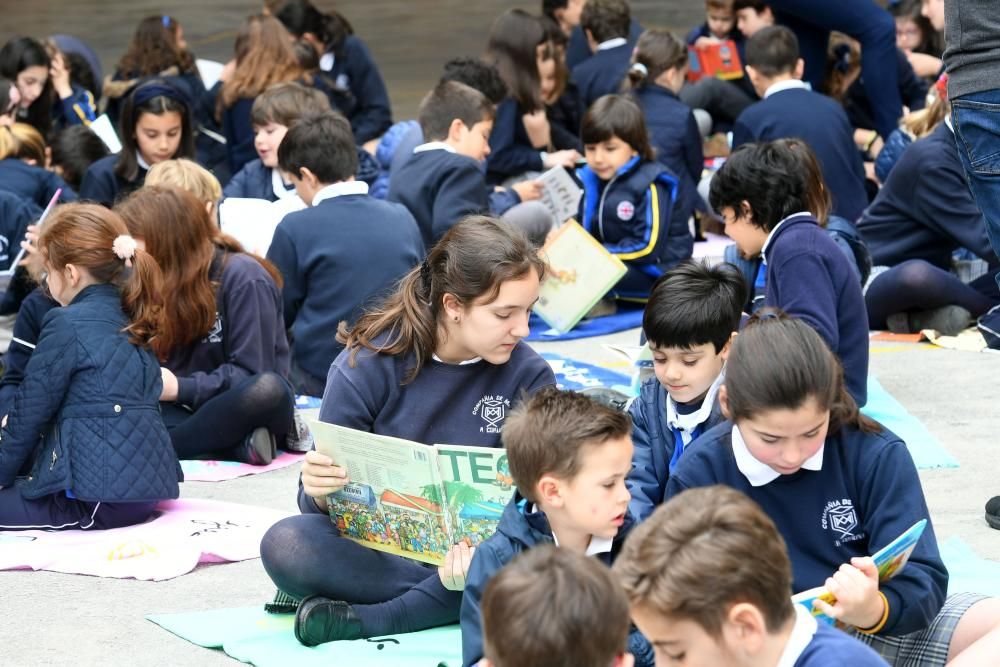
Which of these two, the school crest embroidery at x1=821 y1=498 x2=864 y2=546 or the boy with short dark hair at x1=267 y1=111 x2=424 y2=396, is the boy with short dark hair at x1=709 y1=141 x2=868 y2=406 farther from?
the school crest embroidery at x1=821 y1=498 x2=864 y2=546

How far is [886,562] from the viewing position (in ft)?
8.23

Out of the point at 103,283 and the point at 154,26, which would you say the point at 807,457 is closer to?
the point at 103,283

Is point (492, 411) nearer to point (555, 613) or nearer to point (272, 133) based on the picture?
point (555, 613)

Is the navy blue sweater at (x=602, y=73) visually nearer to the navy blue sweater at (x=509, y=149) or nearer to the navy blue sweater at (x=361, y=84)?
the navy blue sweater at (x=509, y=149)

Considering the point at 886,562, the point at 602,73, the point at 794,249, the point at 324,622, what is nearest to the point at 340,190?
the point at 794,249

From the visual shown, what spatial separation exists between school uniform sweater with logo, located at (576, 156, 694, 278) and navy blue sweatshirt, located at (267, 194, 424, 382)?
4.78 ft

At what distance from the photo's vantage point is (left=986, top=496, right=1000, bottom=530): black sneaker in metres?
3.94

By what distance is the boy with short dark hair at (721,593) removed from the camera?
6.73 feet

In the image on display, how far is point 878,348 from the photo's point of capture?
5938 millimetres

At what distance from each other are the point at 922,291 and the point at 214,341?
3016 mm

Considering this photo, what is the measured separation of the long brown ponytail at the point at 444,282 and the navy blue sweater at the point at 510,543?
62 cm

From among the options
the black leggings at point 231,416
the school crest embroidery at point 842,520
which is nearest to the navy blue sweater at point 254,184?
the black leggings at point 231,416

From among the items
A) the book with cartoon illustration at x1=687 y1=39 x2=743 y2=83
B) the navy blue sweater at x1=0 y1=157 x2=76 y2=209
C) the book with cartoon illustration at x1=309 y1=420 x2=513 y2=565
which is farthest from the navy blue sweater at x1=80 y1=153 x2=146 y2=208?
the book with cartoon illustration at x1=687 y1=39 x2=743 y2=83

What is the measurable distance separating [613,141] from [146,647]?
3.77 metres
